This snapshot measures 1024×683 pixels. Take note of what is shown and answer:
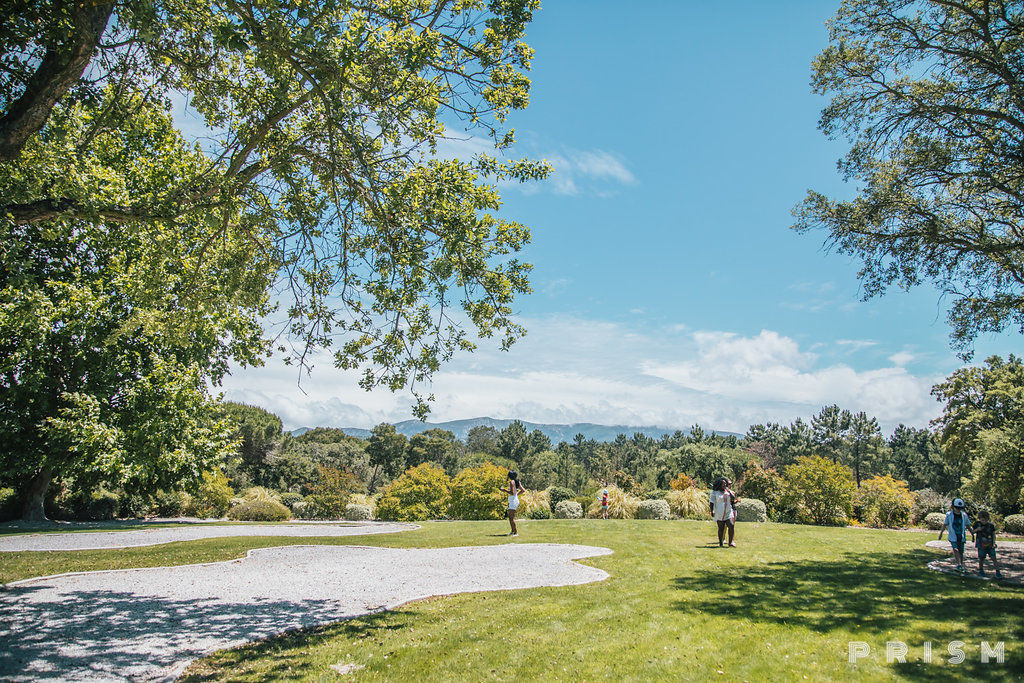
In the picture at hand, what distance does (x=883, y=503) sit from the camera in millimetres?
21422

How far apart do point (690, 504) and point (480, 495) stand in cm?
896

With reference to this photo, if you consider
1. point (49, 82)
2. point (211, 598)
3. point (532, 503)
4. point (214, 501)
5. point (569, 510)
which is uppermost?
point (49, 82)

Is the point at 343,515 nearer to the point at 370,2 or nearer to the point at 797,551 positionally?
the point at 797,551

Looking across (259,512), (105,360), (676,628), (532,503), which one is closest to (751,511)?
(532,503)

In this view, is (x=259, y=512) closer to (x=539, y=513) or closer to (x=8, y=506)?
(x=8, y=506)

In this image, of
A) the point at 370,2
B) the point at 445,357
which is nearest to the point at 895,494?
the point at 445,357

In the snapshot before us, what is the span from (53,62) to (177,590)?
7.19 meters

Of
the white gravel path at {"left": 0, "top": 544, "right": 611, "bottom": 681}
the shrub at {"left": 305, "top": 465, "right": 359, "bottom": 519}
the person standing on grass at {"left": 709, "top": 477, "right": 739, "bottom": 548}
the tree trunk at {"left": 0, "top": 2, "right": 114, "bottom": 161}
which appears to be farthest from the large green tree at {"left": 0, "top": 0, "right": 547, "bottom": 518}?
the shrub at {"left": 305, "top": 465, "right": 359, "bottom": 519}

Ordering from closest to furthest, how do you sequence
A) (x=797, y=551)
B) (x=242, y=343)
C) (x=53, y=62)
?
(x=53, y=62)
(x=797, y=551)
(x=242, y=343)

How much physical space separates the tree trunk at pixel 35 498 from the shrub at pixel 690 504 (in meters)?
24.3

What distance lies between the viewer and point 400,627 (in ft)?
19.7

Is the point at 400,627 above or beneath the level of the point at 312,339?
beneath

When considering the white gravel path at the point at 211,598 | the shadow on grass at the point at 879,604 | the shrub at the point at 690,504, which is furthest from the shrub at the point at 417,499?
the shadow on grass at the point at 879,604

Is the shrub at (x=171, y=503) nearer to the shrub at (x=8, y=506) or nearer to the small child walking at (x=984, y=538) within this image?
the shrub at (x=8, y=506)
